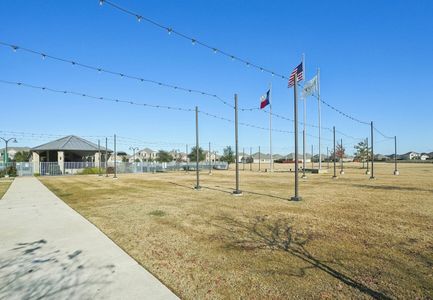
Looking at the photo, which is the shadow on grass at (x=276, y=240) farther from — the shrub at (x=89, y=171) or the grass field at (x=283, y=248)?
the shrub at (x=89, y=171)

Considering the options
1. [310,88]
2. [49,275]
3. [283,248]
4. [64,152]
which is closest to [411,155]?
[310,88]

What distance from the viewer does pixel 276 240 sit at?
19.8 ft

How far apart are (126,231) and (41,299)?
3528mm

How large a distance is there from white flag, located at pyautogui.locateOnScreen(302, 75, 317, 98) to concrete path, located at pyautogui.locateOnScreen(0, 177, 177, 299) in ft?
89.1

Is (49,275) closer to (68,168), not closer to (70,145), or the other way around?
(68,168)

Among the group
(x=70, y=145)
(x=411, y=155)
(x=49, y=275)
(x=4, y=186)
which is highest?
(x=70, y=145)

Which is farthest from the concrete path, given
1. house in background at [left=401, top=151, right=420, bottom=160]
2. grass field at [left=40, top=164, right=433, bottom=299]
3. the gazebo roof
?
house in background at [left=401, top=151, right=420, bottom=160]

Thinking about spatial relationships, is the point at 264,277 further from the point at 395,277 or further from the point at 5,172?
the point at 5,172

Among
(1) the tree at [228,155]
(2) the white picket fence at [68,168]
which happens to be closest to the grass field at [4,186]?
(2) the white picket fence at [68,168]

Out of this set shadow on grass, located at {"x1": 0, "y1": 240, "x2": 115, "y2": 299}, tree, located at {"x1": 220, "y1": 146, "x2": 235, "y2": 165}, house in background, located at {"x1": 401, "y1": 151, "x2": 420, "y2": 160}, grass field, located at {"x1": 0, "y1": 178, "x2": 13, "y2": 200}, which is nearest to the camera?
shadow on grass, located at {"x1": 0, "y1": 240, "x2": 115, "y2": 299}

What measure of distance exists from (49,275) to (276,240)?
3890 mm

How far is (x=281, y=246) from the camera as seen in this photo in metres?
5.62

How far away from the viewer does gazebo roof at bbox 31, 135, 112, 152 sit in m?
49.5

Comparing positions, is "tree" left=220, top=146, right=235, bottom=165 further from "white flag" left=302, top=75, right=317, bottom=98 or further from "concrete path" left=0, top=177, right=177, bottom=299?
"concrete path" left=0, top=177, right=177, bottom=299
